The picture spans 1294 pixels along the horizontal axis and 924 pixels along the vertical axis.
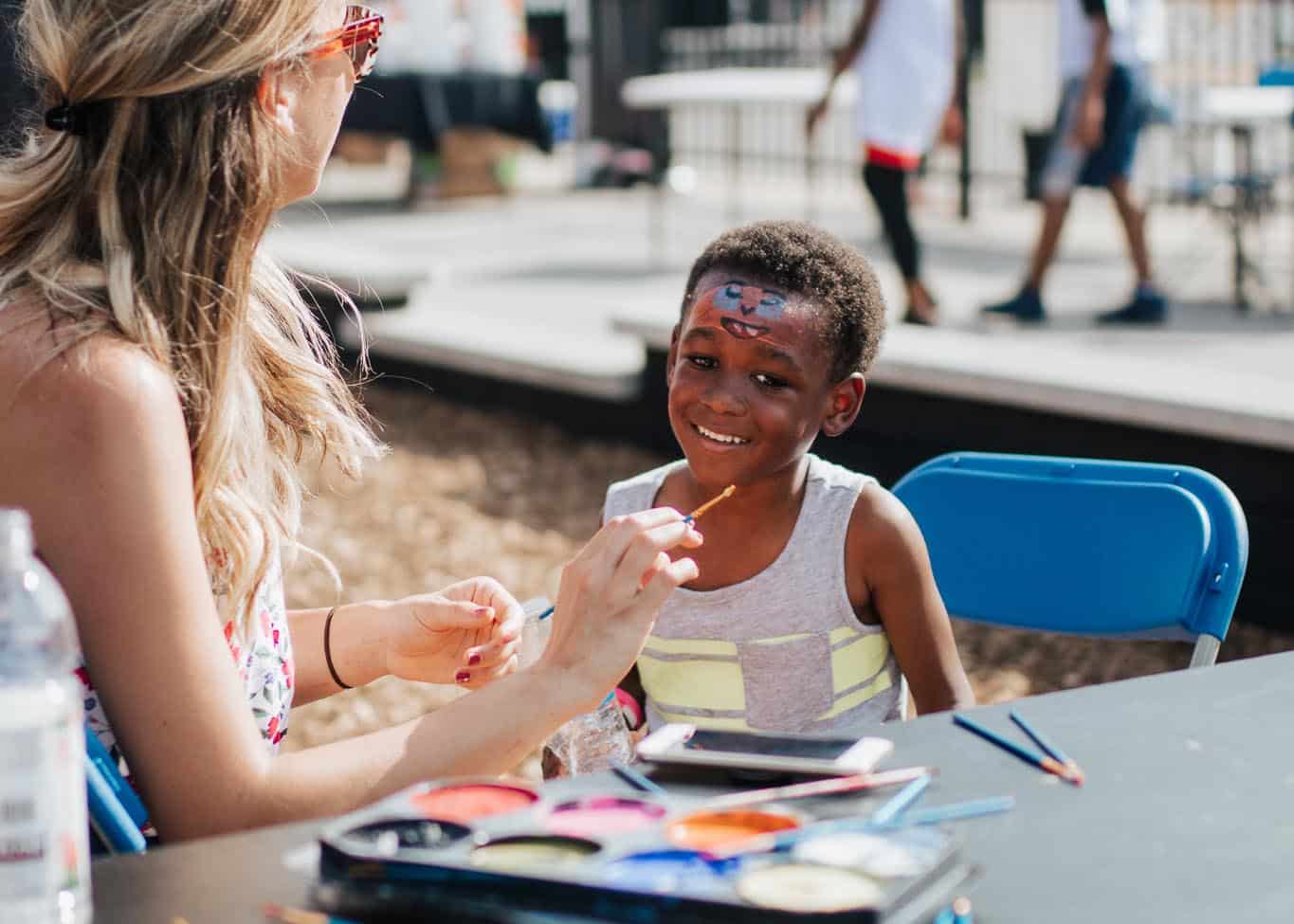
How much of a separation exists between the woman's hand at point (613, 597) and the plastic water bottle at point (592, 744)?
51 cm

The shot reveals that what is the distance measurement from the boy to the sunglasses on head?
0.60m

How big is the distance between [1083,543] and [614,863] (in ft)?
4.78

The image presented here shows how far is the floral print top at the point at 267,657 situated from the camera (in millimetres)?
1740

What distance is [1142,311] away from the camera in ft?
24.6

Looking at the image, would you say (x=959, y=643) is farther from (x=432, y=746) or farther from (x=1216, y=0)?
(x=1216, y=0)

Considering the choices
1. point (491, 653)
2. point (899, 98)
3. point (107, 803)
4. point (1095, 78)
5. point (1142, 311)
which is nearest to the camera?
point (107, 803)

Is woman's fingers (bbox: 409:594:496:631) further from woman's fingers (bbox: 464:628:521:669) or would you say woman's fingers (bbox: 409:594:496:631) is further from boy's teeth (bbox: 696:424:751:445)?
boy's teeth (bbox: 696:424:751:445)

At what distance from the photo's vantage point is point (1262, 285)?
7.94m

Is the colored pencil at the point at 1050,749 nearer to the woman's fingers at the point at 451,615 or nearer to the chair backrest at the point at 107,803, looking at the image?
the woman's fingers at the point at 451,615

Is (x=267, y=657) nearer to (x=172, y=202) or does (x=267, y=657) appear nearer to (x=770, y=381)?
(x=172, y=202)

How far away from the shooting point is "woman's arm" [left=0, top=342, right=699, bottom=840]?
1430 millimetres

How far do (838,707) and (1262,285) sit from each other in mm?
6346

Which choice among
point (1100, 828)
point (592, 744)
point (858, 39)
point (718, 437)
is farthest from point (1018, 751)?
point (858, 39)

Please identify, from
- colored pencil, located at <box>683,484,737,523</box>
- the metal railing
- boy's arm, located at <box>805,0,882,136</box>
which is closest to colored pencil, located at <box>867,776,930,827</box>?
colored pencil, located at <box>683,484,737,523</box>
